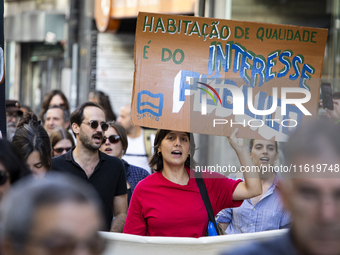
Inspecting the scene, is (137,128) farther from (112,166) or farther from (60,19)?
(60,19)

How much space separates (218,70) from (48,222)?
282 cm

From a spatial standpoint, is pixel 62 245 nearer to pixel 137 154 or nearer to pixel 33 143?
pixel 33 143

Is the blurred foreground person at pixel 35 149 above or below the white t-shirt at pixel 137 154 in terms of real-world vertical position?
above

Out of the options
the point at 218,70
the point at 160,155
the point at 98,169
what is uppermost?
the point at 218,70

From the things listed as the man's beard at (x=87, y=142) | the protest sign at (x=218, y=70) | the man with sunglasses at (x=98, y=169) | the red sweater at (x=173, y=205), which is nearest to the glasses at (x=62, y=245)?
the red sweater at (x=173, y=205)

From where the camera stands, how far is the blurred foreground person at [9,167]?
2.06 meters

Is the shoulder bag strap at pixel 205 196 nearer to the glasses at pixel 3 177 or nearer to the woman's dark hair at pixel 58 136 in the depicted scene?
the glasses at pixel 3 177

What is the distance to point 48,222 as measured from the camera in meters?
1.21

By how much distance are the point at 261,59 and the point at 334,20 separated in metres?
4.95

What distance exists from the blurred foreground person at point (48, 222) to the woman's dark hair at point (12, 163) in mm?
872

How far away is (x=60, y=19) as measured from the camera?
14.6m

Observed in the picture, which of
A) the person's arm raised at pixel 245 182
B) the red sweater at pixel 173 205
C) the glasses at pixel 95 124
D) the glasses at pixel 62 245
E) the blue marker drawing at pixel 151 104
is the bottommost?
the red sweater at pixel 173 205

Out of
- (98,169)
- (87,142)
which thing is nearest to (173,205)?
(98,169)

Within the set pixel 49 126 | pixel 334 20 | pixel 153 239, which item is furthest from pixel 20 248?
pixel 334 20
